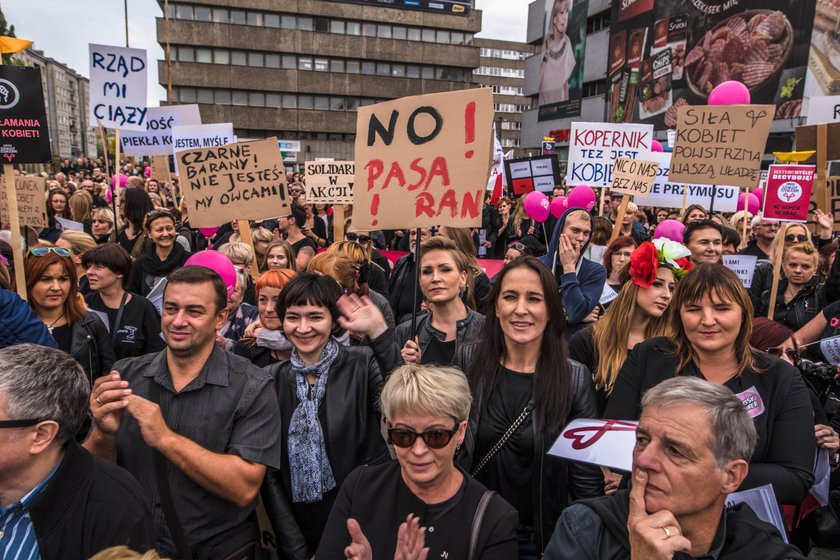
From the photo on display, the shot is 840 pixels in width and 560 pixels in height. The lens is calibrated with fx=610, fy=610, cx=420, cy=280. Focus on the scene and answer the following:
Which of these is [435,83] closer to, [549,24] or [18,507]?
[549,24]

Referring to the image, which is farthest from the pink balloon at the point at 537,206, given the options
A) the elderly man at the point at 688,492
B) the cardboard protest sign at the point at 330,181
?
the elderly man at the point at 688,492

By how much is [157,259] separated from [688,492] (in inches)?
201

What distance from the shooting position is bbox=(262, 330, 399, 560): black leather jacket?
103 inches

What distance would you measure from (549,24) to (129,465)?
51368mm

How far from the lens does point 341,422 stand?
104 inches

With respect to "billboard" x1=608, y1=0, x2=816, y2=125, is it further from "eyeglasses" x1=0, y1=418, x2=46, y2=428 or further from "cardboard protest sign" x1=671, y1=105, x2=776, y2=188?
"eyeglasses" x1=0, y1=418, x2=46, y2=428

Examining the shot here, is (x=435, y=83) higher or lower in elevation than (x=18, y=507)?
higher

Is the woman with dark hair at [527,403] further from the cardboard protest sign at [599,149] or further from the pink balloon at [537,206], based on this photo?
the cardboard protest sign at [599,149]

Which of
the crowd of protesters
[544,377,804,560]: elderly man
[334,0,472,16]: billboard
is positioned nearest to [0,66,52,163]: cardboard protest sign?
the crowd of protesters

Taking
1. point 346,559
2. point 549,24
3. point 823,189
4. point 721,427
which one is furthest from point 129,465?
point 549,24

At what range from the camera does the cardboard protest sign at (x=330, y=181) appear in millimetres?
7387

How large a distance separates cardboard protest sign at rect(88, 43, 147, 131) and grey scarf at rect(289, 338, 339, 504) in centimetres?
684

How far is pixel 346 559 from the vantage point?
1.90m

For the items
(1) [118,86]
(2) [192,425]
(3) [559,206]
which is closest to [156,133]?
(1) [118,86]
